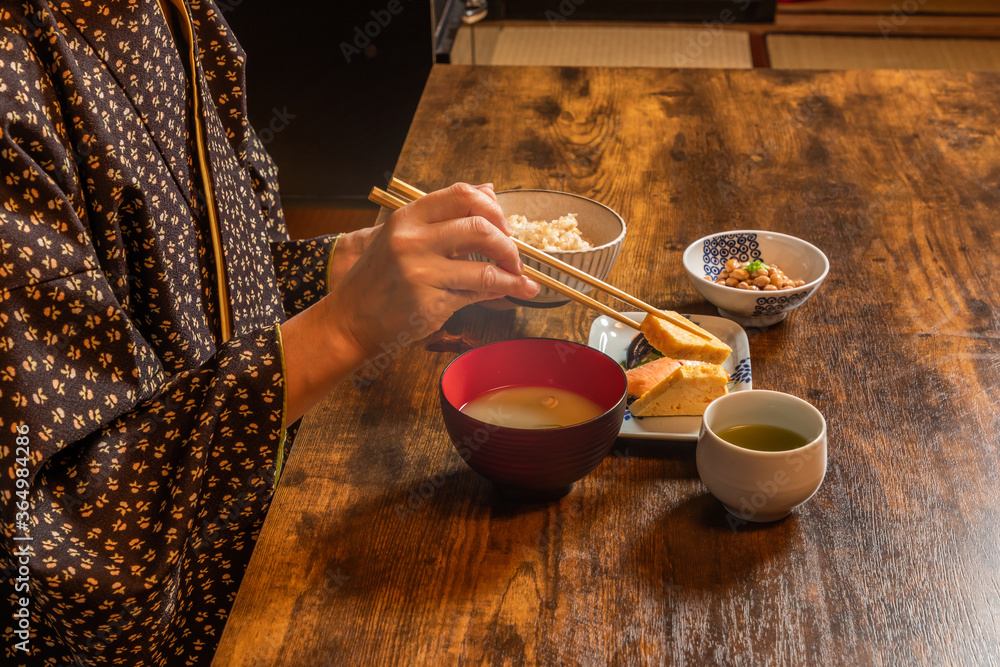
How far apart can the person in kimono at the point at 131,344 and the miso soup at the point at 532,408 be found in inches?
4.1

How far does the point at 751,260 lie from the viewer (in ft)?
3.92

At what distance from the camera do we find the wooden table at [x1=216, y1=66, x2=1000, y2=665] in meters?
0.67

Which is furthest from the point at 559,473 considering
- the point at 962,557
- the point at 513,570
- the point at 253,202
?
the point at 253,202

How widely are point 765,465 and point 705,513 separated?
9 cm

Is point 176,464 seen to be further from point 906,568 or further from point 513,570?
point 906,568

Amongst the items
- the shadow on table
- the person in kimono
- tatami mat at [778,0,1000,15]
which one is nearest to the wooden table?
the shadow on table

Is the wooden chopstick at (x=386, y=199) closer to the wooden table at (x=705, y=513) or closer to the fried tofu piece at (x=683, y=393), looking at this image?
the wooden table at (x=705, y=513)

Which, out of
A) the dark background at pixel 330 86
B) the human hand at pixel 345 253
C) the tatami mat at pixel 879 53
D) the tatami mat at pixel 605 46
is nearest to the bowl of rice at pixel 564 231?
the human hand at pixel 345 253

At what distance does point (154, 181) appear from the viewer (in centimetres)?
95

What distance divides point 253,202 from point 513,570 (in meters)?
0.75

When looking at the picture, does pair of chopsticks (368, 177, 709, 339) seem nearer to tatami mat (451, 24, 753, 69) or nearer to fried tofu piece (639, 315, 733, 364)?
fried tofu piece (639, 315, 733, 364)

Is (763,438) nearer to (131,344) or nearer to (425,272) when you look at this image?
(425,272)

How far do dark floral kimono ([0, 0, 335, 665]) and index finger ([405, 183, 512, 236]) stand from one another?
201 millimetres

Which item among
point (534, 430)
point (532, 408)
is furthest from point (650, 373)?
point (534, 430)
